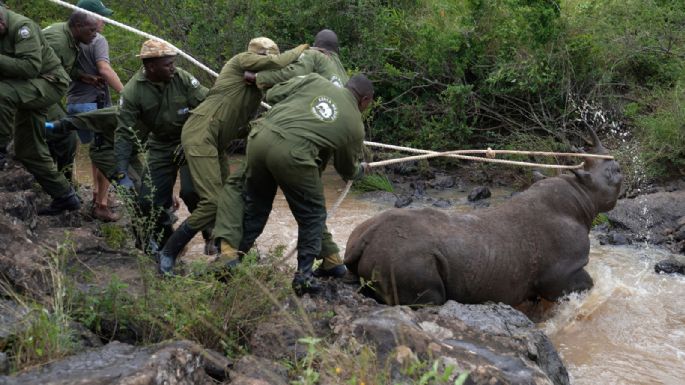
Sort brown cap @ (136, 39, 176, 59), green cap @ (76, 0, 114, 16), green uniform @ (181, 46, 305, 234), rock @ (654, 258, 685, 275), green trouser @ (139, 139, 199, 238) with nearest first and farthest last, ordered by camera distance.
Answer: green uniform @ (181, 46, 305, 234), brown cap @ (136, 39, 176, 59), green trouser @ (139, 139, 199, 238), green cap @ (76, 0, 114, 16), rock @ (654, 258, 685, 275)

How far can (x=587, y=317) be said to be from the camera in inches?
307

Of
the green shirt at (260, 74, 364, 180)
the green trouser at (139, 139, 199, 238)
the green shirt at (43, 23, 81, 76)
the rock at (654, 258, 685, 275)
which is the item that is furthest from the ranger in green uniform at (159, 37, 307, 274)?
the rock at (654, 258, 685, 275)

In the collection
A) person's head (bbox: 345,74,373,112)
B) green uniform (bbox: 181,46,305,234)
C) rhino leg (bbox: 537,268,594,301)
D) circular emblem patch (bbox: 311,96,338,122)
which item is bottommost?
rhino leg (bbox: 537,268,594,301)

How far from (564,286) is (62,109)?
5.23 m

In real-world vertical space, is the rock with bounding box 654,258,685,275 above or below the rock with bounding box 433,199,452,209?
above

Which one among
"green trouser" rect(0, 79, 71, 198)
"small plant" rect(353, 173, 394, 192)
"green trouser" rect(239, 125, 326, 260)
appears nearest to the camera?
"green trouser" rect(239, 125, 326, 260)

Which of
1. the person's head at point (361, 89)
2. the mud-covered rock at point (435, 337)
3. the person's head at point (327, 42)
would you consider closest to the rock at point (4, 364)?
the mud-covered rock at point (435, 337)

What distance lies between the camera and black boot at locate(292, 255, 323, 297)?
625 cm

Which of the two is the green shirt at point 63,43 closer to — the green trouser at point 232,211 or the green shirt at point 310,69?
the green shirt at point 310,69

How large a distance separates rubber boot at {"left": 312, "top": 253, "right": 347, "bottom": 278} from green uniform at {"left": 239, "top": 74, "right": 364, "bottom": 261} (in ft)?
1.78

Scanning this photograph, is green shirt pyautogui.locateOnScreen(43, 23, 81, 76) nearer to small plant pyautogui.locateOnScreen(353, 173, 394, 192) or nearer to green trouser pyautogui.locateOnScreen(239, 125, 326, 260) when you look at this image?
green trouser pyautogui.locateOnScreen(239, 125, 326, 260)

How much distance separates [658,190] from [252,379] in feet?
28.8

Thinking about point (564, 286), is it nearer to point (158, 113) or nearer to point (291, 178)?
point (291, 178)

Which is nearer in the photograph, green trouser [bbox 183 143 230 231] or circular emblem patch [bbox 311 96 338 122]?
circular emblem patch [bbox 311 96 338 122]
